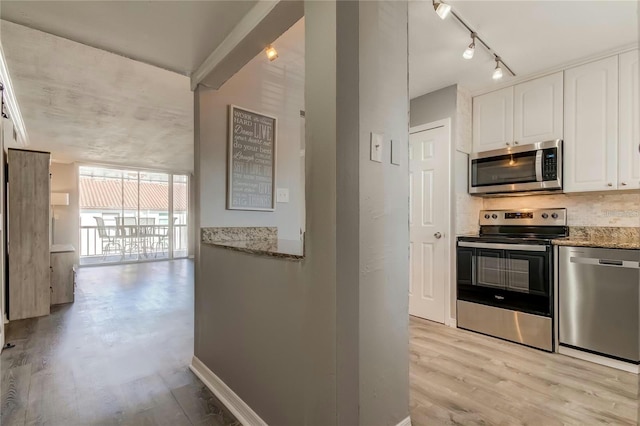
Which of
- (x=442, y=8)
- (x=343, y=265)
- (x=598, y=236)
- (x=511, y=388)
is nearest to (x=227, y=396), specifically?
(x=343, y=265)

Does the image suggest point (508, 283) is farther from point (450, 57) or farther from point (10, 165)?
point (10, 165)

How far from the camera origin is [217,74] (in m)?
2.02

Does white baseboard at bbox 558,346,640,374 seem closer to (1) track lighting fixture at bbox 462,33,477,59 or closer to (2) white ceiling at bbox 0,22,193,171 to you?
(1) track lighting fixture at bbox 462,33,477,59

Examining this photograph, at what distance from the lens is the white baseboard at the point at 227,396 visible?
5.17 feet

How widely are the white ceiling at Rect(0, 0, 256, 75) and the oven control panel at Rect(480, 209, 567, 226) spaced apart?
9.67ft

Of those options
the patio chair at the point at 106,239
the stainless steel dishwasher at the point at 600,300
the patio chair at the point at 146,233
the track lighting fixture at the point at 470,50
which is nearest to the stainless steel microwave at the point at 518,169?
the stainless steel dishwasher at the point at 600,300

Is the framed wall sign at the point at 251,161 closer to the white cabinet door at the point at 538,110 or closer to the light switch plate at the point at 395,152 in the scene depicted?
the light switch plate at the point at 395,152

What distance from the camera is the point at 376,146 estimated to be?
4.16 ft

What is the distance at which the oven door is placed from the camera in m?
2.53

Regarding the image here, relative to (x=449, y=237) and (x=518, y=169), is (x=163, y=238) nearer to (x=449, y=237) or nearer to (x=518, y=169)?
(x=449, y=237)

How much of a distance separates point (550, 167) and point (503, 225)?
712mm

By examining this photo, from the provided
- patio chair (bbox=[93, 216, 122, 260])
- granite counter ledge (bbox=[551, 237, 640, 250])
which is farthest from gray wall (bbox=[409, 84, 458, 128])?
patio chair (bbox=[93, 216, 122, 260])

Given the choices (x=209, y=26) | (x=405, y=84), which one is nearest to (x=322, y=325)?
(x=405, y=84)

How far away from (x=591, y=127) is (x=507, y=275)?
1.39 m
